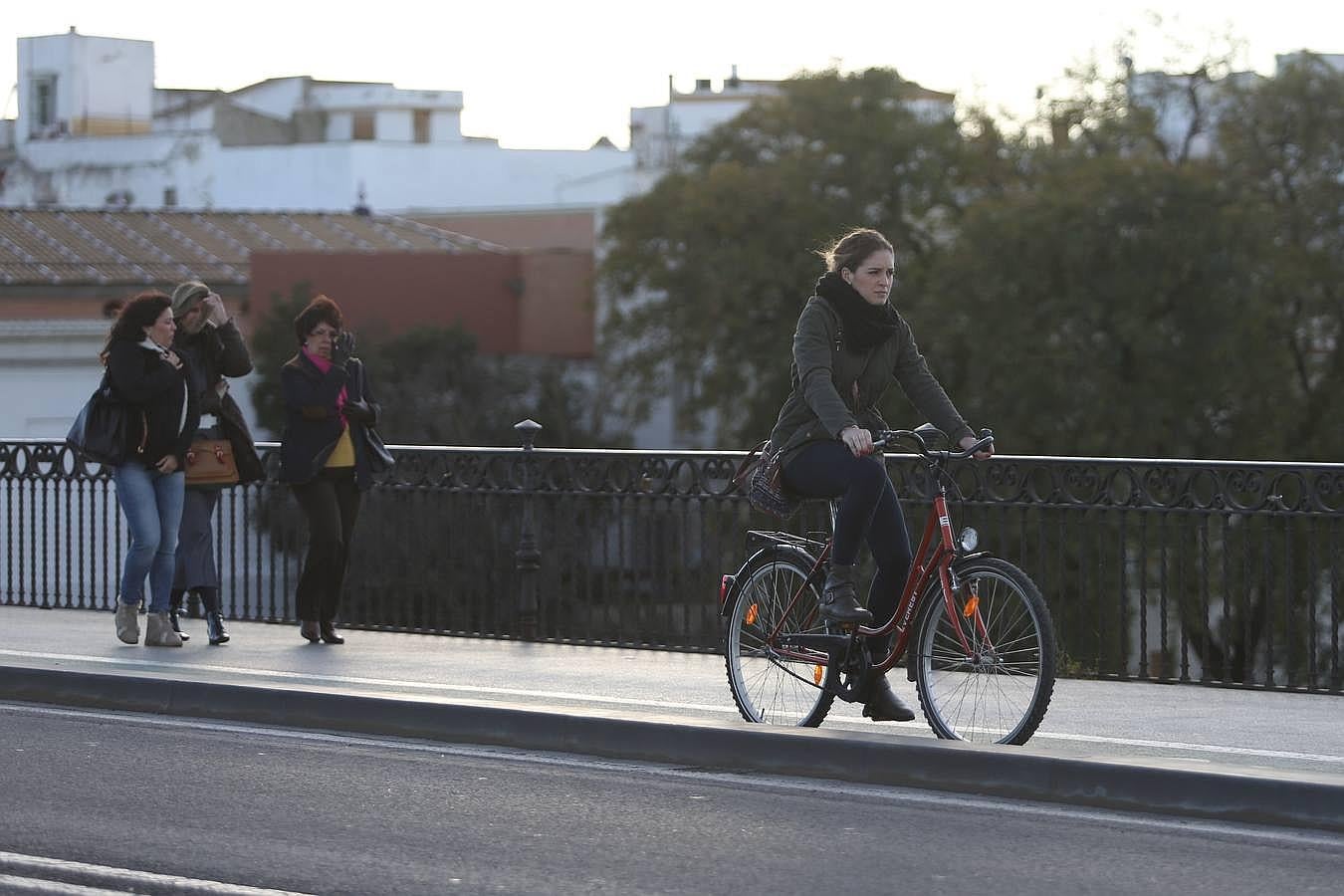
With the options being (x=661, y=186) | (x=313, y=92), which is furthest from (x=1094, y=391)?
(x=313, y=92)

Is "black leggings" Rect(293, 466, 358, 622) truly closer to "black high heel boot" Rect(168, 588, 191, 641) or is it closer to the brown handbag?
the brown handbag

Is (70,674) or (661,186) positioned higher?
(661,186)

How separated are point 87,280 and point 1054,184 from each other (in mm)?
18870

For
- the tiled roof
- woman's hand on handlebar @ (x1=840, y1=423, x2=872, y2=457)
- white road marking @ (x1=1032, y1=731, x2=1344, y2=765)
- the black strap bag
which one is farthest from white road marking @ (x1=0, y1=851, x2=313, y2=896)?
the tiled roof

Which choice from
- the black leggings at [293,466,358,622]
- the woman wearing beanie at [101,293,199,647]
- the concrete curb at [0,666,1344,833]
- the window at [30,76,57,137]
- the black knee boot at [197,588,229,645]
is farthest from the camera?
the window at [30,76,57,137]

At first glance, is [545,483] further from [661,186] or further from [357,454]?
[661,186]

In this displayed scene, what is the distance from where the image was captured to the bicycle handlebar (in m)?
7.68

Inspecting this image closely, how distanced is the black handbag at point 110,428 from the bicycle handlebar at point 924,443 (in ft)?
Result: 14.5

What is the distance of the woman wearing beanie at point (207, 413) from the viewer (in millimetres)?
11227

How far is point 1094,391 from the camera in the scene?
38.3 metres

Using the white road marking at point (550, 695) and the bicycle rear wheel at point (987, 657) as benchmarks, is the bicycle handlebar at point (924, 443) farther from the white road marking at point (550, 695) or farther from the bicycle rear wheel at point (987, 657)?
the white road marking at point (550, 695)

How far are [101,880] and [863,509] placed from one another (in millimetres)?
2969

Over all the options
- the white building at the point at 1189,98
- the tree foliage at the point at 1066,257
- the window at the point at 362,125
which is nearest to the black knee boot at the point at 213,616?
the tree foliage at the point at 1066,257

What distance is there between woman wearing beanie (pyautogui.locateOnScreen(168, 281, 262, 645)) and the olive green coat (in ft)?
13.4
